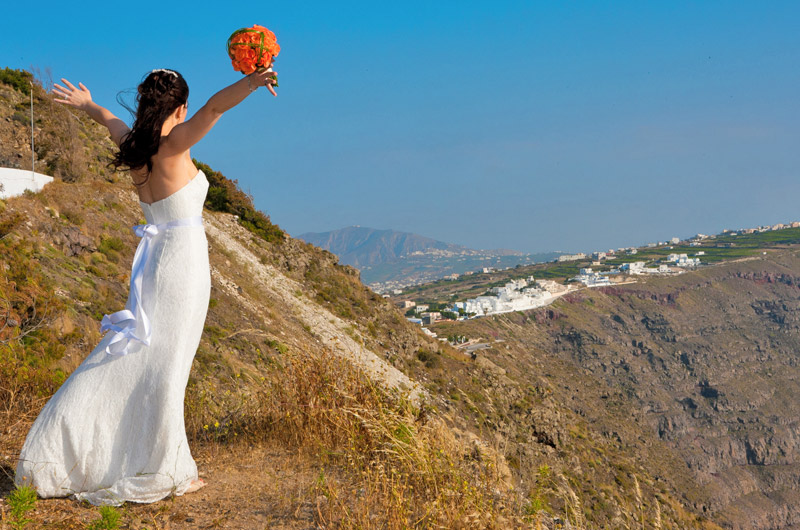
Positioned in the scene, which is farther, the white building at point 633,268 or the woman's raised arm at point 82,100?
the white building at point 633,268

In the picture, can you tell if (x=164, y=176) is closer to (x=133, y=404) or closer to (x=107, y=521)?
(x=133, y=404)

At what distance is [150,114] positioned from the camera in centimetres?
286

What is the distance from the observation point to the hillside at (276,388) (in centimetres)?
300

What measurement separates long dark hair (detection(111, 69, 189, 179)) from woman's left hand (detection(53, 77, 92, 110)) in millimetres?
782

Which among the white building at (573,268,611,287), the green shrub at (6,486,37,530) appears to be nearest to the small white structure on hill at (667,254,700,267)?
the white building at (573,268,611,287)

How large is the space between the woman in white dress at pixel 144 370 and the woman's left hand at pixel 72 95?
27.4 inches

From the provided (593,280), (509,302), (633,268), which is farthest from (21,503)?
(633,268)

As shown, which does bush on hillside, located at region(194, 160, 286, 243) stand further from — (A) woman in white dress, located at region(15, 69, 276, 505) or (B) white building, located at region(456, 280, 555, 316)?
(B) white building, located at region(456, 280, 555, 316)

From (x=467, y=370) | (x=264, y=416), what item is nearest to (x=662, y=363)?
(x=467, y=370)

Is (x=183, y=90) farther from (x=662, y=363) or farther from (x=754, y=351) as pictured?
(x=754, y=351)

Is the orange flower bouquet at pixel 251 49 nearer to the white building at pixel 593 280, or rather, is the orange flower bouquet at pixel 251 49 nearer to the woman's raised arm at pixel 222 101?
the woman's raised arm at pixel 222 101

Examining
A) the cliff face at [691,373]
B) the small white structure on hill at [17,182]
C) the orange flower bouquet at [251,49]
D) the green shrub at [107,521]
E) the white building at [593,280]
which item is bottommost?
the cliff face at [691,373]

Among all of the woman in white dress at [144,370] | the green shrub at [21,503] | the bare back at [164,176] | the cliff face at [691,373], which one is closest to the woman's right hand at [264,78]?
the woman in white dress at [144,370]

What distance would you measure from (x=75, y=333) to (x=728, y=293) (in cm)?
13057
